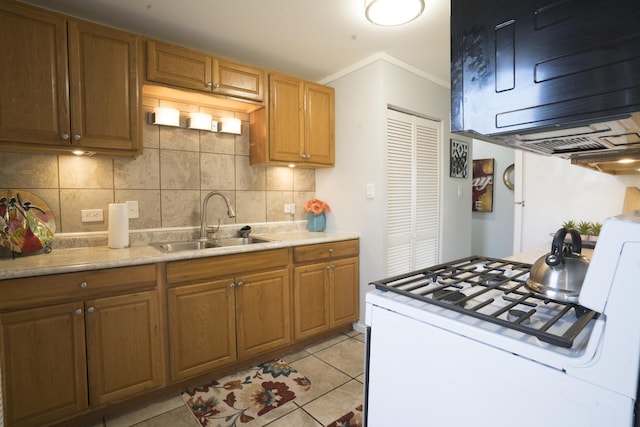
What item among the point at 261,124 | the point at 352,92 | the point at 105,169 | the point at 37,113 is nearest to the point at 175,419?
the point at 105,169

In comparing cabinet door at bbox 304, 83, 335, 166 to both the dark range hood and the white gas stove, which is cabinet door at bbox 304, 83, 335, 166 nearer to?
the white gas stove

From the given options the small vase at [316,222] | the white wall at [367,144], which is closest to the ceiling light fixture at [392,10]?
the white wall at [367,144]

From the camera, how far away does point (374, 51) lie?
8.72 ft

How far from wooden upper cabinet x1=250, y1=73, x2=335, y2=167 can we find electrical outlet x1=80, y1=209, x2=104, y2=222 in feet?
3.94

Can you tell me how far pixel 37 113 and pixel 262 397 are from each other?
81.2 inches

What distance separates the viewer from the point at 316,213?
310cm

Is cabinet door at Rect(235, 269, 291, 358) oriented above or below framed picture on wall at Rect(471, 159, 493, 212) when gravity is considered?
below

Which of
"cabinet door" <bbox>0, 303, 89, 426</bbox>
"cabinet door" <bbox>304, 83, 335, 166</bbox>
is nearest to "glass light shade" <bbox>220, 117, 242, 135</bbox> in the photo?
"cabinet door" <bbox>304, 83, 335, 166</bbox>

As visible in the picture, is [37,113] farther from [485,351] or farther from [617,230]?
[617,230]

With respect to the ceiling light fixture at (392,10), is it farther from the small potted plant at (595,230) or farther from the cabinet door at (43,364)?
the cabinet door at (43,364)

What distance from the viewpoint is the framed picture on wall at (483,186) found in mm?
4984

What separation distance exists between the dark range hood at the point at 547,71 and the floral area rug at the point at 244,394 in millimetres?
1861

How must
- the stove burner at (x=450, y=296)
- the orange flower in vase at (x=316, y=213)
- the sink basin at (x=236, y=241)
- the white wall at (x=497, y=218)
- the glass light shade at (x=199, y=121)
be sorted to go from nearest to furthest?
the stove burner at (x=450, y=296) < the glass light shade at (x=199, y=121) < the sink basin at (x=236, y=241) < the orange flower in vase at (x=316, y=213) < the white wall at (x=497, y=218)

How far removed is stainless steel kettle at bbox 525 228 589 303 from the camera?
3.08ft
